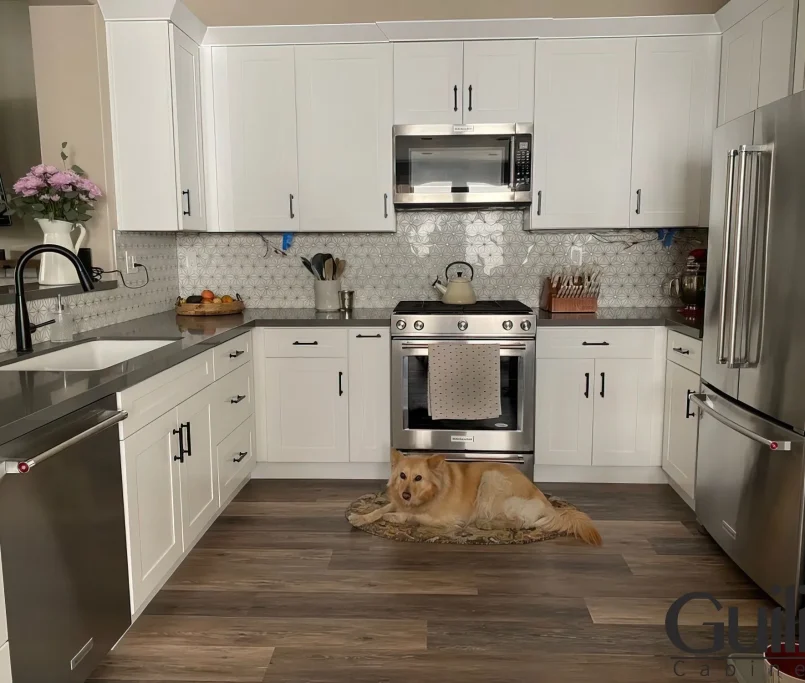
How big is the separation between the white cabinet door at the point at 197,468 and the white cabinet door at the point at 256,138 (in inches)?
52.9

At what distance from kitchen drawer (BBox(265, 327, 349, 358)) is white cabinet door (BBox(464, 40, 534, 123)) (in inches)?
57.0

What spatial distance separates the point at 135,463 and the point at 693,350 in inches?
101

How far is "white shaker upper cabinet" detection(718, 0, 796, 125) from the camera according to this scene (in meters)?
2.93

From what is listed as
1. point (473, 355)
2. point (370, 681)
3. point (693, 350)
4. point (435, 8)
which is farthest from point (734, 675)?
point (435, 8)

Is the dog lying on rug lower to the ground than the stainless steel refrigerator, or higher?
lower

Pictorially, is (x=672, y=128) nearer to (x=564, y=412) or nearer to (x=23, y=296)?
(x=564, y=412)

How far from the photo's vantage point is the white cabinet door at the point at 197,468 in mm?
2719

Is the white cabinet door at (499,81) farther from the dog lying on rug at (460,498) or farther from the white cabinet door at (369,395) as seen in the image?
the dog lying on rug at (460,498)

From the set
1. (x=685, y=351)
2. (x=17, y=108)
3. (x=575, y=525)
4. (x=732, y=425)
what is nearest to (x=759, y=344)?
(x=732, y=425)

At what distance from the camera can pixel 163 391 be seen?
2.48 meters

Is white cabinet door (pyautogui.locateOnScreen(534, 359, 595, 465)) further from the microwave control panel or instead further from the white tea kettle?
the microwave control panel

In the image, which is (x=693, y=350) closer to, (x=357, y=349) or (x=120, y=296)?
(x=357, y=349)

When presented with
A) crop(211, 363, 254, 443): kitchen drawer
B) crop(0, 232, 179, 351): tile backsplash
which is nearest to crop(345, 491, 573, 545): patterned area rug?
crop(211, 363, 254, 443): kitchen drawer

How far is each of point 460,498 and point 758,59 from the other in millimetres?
2540
